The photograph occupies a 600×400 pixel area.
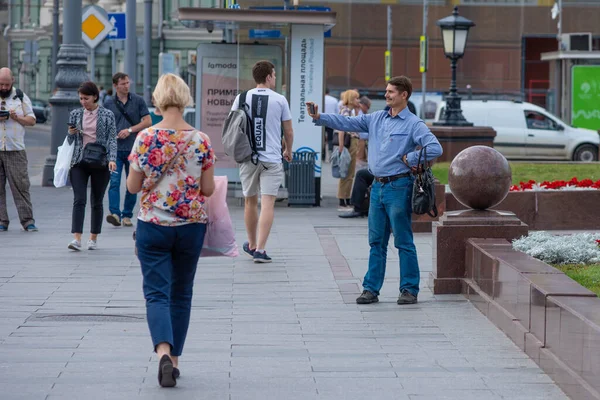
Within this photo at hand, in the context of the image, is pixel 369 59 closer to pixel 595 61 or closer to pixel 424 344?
pixel 595 61

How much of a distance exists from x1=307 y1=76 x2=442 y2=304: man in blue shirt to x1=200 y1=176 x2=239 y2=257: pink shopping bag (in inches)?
85.7

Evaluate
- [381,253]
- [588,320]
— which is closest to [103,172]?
[381,253]

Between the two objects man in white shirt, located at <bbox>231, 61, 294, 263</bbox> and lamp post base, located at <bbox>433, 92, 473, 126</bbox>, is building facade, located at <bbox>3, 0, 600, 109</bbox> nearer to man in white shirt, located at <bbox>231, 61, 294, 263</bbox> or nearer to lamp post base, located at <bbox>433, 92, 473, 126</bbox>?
lamp post base, located at <bbox>433, 92, 473, 126</bbox>

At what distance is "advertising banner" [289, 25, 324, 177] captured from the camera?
1723 centimetres

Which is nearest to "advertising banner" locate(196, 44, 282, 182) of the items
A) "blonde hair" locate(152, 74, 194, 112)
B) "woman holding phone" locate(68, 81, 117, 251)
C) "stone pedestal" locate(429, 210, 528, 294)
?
"woman holding phone" locate(68, 81, 117, 251)

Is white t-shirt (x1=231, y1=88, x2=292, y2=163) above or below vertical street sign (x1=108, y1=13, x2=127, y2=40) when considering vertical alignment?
below

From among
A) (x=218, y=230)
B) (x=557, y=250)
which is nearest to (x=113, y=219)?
(x=557, y=250)

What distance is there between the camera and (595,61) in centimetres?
3247

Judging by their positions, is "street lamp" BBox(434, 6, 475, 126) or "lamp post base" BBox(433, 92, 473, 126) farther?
"lamp post base" BBox(433, 92, 473, 126)

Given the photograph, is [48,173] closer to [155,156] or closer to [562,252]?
[562,252]

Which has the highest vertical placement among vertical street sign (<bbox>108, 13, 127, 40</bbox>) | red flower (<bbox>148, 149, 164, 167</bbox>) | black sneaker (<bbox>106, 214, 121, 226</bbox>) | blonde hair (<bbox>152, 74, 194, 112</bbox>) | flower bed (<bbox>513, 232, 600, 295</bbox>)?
vertical street sign (<bbox>108, 13, 127, 40</bbox>)

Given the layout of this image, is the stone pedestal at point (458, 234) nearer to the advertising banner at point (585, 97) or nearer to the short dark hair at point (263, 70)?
the short dark hair at point (263, 70)

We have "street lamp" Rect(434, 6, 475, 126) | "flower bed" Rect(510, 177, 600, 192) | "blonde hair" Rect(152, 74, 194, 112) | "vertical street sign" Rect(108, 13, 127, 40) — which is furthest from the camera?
"vertical street sign" Rect(108, 13, 127, 40)

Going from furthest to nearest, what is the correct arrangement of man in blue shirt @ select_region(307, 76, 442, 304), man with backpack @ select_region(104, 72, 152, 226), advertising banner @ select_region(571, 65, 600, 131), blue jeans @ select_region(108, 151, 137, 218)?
advertising banner @ select_region(571, 65, 600, 131) → man with backpack @ select_region(104, 72, 152, 226) → blue jeans @ select_region(108, 151, 137, 218) → man in blue shirt @ select_region(307, 76, 442, 304)
